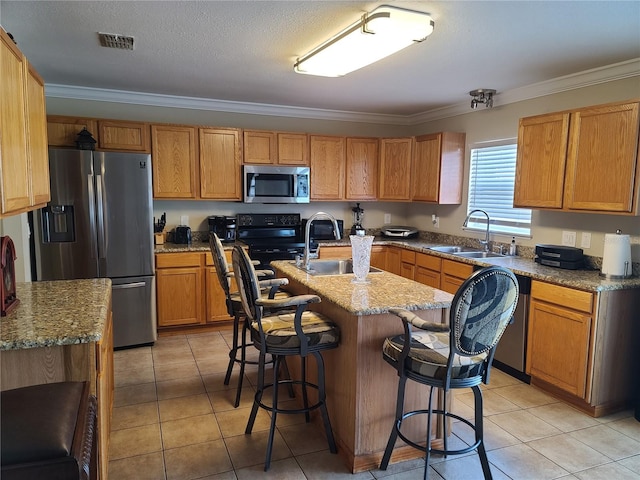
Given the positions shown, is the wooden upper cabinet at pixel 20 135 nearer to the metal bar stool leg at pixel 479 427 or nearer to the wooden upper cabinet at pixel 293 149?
the metal bar stool leg at pixel 479 427

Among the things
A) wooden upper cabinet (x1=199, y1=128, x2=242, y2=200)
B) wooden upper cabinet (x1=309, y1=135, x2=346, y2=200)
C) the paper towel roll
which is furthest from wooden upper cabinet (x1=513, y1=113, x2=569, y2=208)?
wooden upper cabinet (x1=199, y1=128, x2=242, y2=200)

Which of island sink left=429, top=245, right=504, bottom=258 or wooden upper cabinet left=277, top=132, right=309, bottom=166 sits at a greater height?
wooden upper cabinet left=277, top=132, right=309, bottom=166

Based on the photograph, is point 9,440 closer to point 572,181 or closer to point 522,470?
point 522,470

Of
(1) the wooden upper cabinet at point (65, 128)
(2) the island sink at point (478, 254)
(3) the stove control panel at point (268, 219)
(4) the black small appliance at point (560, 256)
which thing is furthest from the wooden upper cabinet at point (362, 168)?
(1) the wooden upper cabinet at point (65, 128)

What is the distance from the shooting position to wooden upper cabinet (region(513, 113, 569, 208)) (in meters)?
3.24

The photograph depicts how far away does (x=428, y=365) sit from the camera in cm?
193

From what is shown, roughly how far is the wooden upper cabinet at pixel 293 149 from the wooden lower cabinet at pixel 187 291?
1392 mm

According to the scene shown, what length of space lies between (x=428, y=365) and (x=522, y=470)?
0.92m

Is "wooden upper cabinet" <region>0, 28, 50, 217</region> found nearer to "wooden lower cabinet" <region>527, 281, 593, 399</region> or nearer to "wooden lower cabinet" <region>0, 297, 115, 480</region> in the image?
"wooden lower cabinet" <region>0, 297, 115, 480</region>

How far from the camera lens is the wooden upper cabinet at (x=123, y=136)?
4.07 meters

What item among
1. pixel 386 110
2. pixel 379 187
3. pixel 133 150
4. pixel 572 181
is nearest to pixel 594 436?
pixel 572 181

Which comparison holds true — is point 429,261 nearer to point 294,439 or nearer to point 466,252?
point 466,252

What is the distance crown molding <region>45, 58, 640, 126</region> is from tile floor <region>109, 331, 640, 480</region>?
7.91 feet

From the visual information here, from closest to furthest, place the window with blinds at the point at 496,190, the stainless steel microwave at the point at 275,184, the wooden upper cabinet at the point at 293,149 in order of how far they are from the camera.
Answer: the window with blinds at the point at 496,190, the stainless steel microwave at the point at 275,184, the wooden upper cabinet at the point at 293,149
